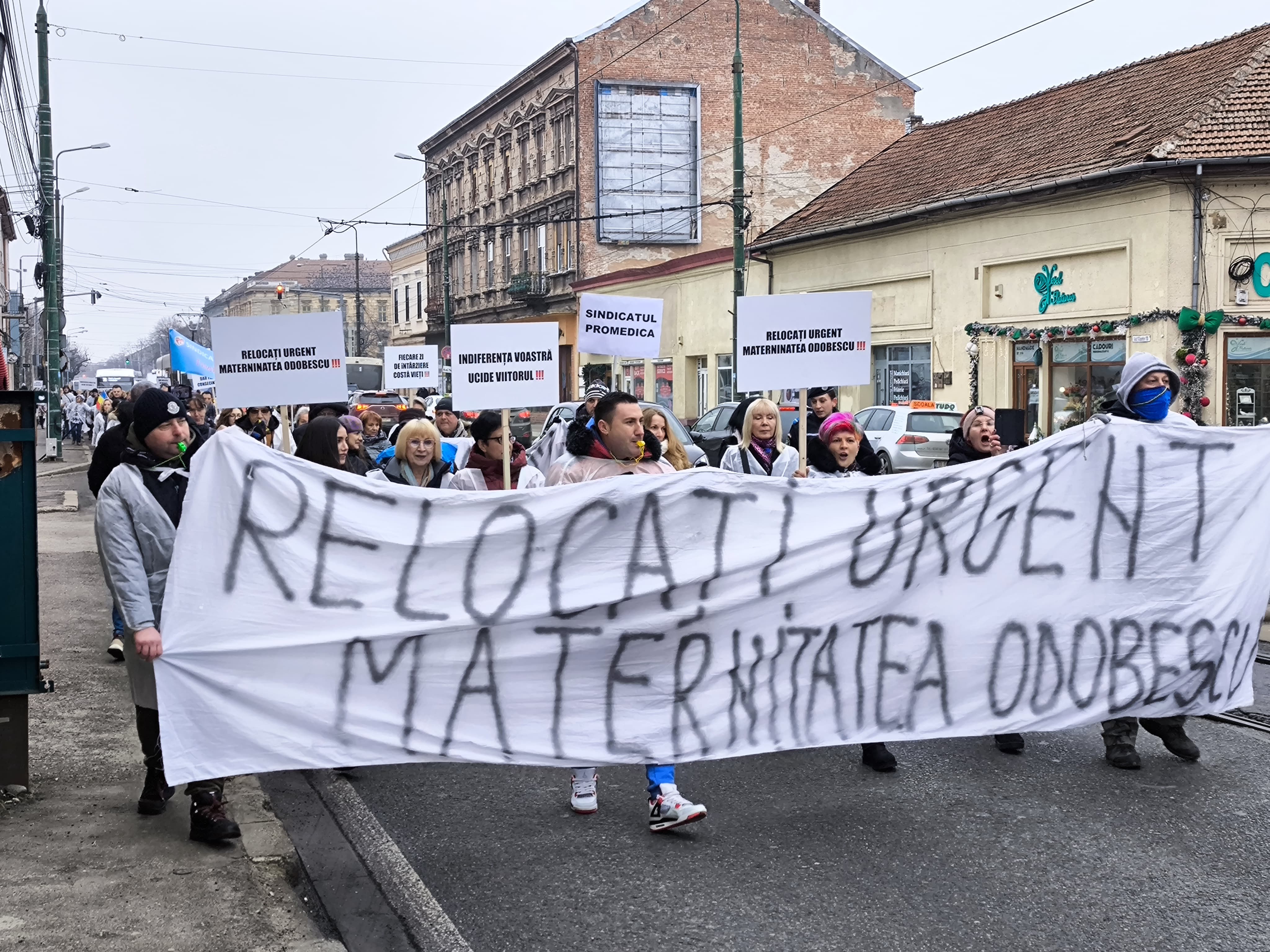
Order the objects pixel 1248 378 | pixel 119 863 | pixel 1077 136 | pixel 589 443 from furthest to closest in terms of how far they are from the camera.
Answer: pixel 1077 136
pixel 1248 378
pixel 589 443
pixel 119 863

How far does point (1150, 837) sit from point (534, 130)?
162ft

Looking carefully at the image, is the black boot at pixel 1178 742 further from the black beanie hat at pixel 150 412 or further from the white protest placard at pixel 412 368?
the white protest placard at pixel 412 368

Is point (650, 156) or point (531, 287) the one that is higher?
point (650, 156)

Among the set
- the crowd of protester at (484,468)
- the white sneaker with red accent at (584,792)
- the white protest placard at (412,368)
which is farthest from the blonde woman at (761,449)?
the white protest placard at (412,368)

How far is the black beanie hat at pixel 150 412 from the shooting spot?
519cm

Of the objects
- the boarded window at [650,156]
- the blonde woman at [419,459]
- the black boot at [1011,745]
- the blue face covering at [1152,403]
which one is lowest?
the black boot at [1011,745]

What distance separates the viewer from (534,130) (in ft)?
171

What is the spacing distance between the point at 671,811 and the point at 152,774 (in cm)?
204

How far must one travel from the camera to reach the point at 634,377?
43.4 meters

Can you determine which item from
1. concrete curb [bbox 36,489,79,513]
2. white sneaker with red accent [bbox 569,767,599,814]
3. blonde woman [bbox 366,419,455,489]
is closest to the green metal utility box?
white sneaker with red accent [bbox 569,767,599,814]

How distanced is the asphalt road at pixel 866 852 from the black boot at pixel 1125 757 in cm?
4

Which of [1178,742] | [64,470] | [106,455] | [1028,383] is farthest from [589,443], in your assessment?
[64,470]

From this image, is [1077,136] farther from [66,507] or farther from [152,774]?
[152,774]

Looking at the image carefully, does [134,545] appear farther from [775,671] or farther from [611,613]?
[775,671]
